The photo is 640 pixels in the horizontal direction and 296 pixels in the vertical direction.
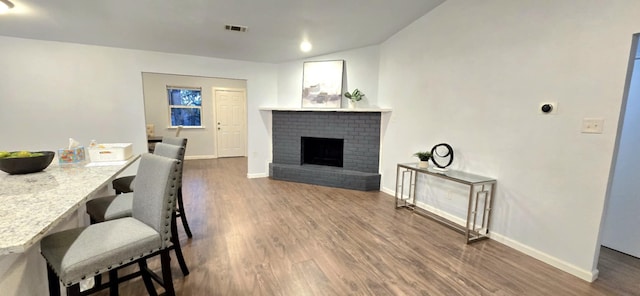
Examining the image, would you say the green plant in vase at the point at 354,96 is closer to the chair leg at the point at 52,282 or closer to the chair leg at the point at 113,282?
the chair leg at the point at 113,282

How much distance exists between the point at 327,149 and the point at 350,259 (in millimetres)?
2888

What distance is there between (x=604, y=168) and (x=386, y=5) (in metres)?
2.49

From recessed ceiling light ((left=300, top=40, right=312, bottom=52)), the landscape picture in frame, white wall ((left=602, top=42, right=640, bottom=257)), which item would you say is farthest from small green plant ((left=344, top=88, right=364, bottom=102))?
white wall ((left=602, top=42, right=640, bottom=257))

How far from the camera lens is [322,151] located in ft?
16.6

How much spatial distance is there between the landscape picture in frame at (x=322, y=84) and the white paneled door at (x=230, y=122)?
3258mm

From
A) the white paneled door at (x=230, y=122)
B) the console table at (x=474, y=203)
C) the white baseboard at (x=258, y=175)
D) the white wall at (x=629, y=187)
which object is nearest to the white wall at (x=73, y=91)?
the white baseboard at (x=258, y=175)

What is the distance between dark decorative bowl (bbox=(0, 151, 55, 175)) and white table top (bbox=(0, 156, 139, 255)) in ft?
0.12

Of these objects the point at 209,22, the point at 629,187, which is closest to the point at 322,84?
the point at 209,22

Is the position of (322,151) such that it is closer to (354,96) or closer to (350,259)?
(354,96)

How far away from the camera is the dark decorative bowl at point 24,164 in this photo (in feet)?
5.15

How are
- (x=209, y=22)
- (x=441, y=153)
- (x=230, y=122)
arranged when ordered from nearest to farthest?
(x=209, y=22), (x=441, y=153), (x=230, y=122)

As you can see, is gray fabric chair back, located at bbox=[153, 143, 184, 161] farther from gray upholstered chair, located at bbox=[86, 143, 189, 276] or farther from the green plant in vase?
the green plant in vase

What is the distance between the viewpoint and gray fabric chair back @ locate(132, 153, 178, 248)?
53.1 inches

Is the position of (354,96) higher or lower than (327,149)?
higher
